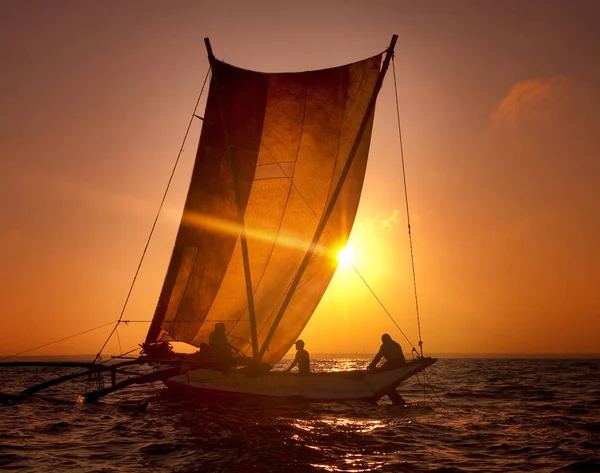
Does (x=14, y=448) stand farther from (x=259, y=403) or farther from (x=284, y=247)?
(x=284, y=247)

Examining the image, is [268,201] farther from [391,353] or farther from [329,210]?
[391,353]

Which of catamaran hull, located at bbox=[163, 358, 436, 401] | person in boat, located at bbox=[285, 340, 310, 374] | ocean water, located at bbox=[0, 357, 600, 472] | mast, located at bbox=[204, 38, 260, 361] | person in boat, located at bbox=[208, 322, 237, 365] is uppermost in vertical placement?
mast, located at bbox=[204, 38, 260, 361]

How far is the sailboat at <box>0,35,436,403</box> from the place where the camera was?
20656 mm

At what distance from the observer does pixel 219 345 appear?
63.6 feet

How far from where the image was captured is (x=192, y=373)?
20.7 meters

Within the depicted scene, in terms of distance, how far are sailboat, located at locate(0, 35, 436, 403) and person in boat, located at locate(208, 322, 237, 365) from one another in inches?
49.1

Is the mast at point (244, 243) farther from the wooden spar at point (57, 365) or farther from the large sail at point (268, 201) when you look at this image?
the wooden spar at point (57, 365)

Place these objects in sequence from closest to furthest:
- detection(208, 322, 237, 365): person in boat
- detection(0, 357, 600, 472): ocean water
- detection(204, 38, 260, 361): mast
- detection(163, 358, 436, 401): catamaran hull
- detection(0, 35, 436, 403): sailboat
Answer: detection(0, 357, 600, 472): ocean water
detection(163, 358, 436, 401): catamaran hull
detection(204, 38, 260, 361): mast
detection(208, 322, 237, 365): person in boat
detection(0, 35, 436, 403): sailboat

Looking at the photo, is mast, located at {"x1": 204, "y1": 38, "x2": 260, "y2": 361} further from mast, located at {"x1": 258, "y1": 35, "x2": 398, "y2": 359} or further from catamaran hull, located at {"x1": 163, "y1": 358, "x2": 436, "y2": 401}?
catamaran hull, located at {"x1": 163, "y1": 358, "x2": 436, "y2": 401}

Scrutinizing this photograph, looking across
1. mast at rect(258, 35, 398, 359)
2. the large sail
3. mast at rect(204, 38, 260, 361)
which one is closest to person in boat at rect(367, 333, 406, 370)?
the large sail

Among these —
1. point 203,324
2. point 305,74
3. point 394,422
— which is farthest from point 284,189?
point 394,422

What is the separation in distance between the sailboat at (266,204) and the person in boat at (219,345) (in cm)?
125

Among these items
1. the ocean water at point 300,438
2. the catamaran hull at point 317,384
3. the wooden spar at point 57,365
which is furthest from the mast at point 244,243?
the wooden spar at point 57,365

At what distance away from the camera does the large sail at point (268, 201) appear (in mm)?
20672
